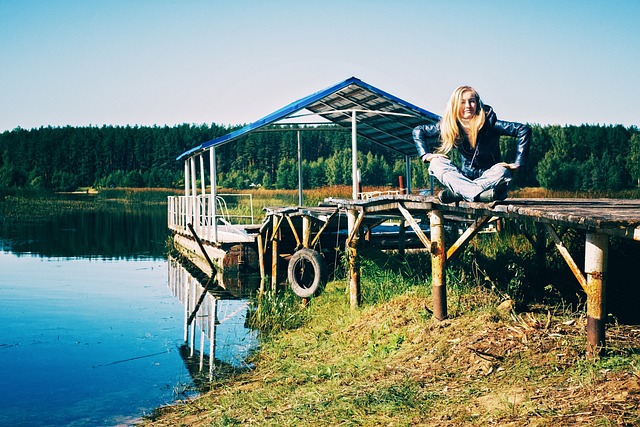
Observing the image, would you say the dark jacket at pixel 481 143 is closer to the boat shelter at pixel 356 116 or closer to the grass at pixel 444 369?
the grass at pixel 444 369

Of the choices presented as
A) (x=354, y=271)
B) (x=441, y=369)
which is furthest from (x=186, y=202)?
A: (x=441, y=369)

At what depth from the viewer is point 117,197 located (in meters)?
77.8

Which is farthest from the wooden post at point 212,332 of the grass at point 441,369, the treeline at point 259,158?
the treeline at point 259,158

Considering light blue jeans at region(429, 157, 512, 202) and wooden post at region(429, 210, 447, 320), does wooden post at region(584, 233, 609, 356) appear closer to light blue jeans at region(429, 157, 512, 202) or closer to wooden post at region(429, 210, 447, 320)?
light blue jeans at region(429, 157, 512, 202)

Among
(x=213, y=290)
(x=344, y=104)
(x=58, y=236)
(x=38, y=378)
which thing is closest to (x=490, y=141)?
(x=38, y=378)

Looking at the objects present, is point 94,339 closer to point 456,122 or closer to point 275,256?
point 275,256

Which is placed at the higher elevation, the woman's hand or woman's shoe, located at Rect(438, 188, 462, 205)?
the woman's hand

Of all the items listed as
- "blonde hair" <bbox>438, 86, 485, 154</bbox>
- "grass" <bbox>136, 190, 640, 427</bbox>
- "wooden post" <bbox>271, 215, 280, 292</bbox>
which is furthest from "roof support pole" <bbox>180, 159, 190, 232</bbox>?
"blonde hair" <bbox>438, 86, 485, 154</bbox>

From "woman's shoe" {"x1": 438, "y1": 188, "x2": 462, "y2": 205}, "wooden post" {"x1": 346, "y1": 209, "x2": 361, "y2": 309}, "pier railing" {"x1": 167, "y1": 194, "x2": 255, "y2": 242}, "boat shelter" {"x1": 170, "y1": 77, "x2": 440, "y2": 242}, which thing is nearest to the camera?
"woman's shoe" {"x1": 438, "y1": 188, "x2": 462, "y2": 205}

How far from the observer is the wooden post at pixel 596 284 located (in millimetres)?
6059

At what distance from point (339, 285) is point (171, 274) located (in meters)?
10.0

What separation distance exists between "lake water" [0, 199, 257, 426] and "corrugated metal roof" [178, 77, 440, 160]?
4579 mm

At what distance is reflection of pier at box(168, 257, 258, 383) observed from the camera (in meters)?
11.0

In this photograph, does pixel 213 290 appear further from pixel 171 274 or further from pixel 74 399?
pixel 74 399
